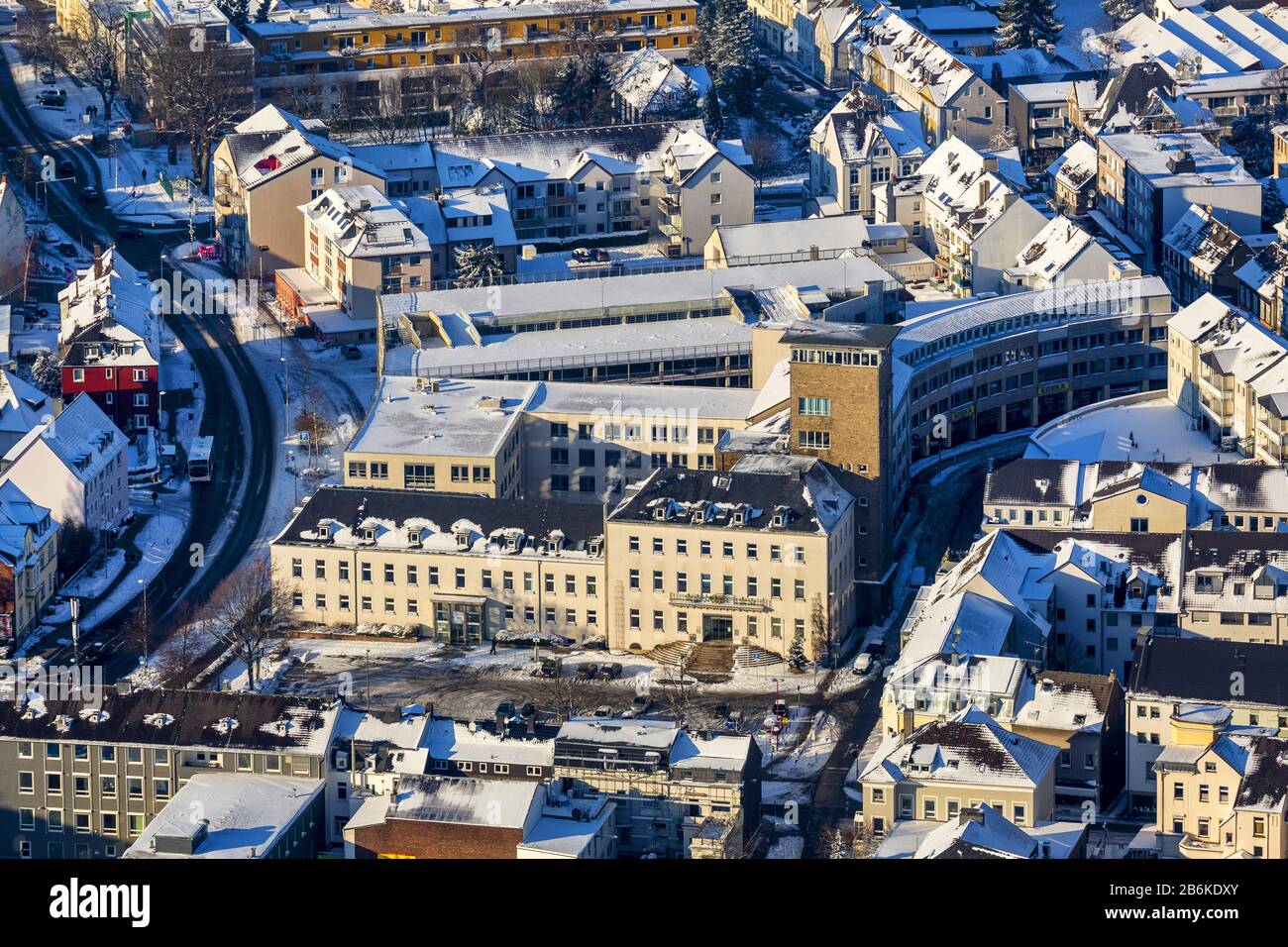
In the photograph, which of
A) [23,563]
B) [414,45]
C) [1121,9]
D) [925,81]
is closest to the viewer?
[23,563]

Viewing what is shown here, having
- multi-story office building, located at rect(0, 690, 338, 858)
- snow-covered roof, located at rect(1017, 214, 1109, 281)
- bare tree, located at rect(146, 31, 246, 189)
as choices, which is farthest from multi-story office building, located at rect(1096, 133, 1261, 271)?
multi-story office building, located at rect(0, 690, 338, 858)

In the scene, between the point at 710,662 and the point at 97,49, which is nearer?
the point at 710,662

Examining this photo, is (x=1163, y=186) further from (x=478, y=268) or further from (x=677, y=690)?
(x=677, y=690)

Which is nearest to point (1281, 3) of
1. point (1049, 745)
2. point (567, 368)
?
point (567, 368)

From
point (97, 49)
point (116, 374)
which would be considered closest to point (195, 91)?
point (97, 49)

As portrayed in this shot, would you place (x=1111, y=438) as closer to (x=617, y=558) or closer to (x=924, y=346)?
(x=924, y=346)

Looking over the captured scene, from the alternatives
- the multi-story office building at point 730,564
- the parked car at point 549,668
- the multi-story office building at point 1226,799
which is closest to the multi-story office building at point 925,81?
the multi-story office building at point 730,564

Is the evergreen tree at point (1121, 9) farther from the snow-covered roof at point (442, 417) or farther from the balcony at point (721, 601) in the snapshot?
the balcony at point (721, 601)
